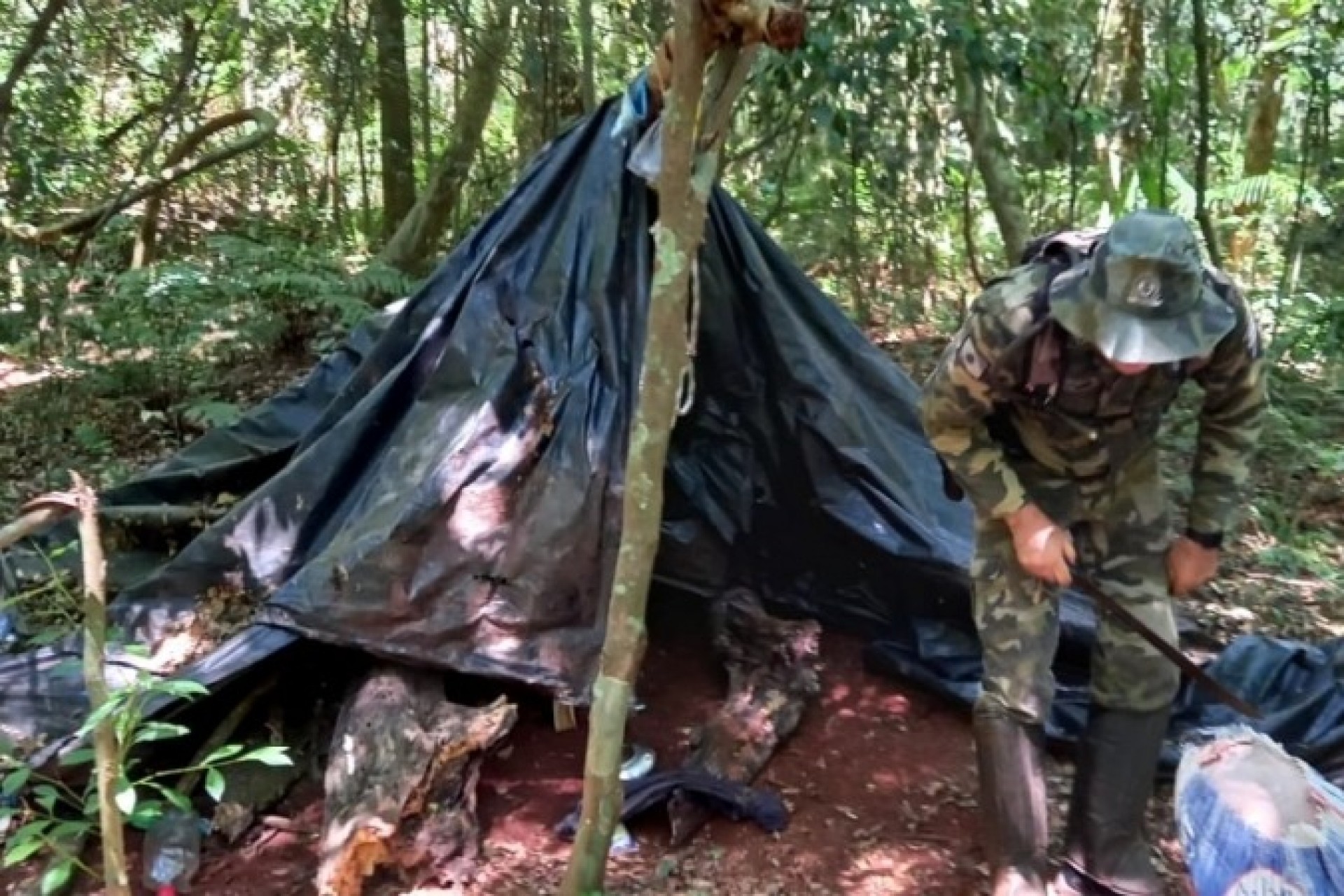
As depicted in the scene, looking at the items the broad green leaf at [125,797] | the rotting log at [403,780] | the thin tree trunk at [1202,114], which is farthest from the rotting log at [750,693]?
the thin tree trunk at [1202,114]

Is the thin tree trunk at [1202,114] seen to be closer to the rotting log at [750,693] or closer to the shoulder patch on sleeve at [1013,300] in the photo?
the rotting log at [750,693]

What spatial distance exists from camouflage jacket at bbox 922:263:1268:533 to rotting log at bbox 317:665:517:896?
1.21 metres

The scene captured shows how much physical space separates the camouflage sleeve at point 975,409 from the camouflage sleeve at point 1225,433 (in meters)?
0.42

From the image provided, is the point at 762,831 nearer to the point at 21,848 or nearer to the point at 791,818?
the point at 791,818

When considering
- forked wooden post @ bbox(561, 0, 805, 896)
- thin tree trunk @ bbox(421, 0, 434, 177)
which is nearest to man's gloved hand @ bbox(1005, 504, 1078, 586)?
forked wooden post @ bbox(561, 0, 805, 896)

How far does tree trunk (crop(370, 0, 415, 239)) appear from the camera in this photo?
7.23 m

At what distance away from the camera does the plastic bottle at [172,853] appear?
8.54 feet

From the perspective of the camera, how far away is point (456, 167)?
723cm

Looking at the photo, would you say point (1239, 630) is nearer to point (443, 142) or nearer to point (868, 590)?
point (868, 590)

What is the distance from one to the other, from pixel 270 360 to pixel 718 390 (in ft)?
11.2

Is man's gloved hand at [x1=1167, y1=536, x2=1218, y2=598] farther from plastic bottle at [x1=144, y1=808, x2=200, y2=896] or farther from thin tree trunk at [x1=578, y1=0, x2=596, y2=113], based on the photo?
thin tree trunk at [x1=578, y1=0, x2=596, y2=113]

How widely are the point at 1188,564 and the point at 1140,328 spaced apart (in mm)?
714

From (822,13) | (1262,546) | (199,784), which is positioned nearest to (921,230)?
(822,13)

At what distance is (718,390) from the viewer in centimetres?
369
